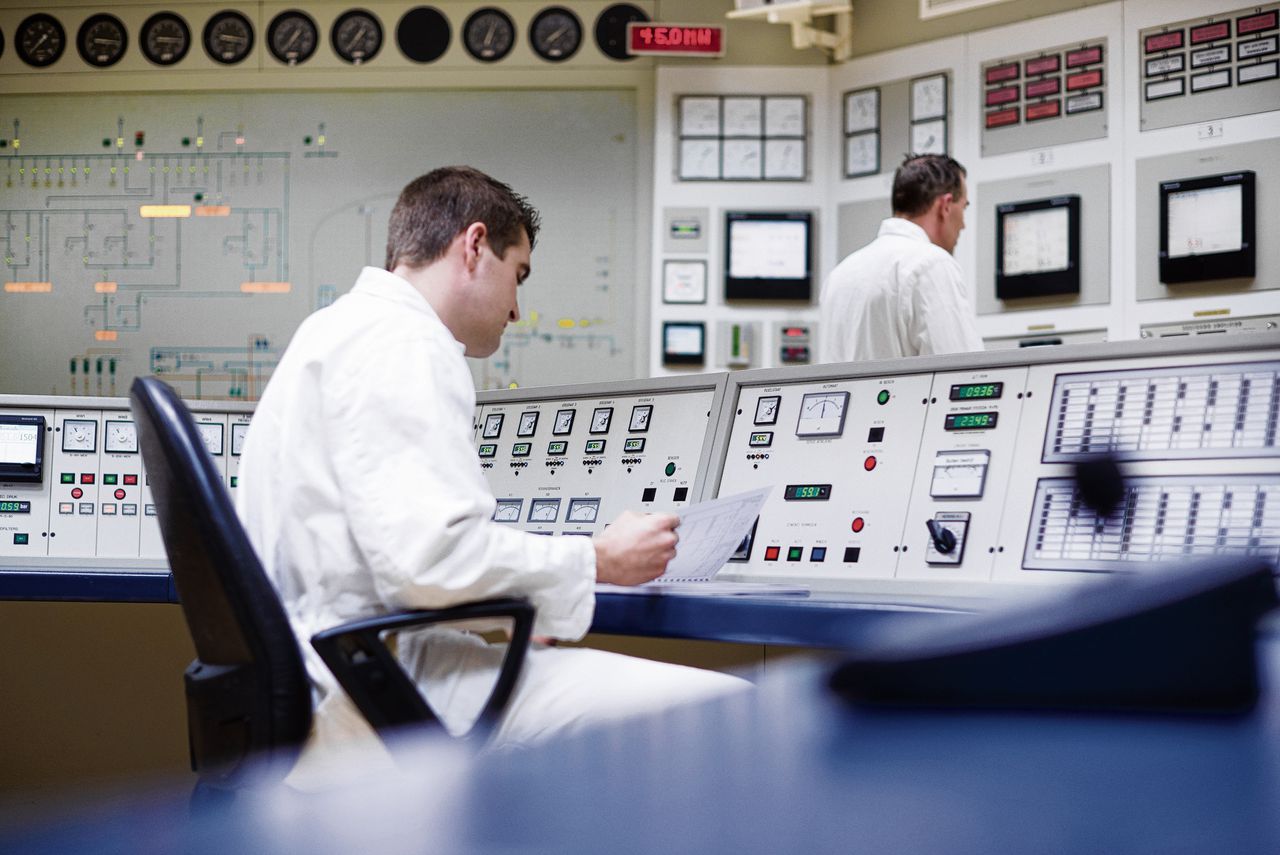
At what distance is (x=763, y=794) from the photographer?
27 centimetres

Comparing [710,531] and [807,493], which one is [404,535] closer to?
[710,531]

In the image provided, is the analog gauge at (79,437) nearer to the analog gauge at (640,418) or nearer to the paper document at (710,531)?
the analog gauge at (640,418)

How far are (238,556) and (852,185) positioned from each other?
3752 mm

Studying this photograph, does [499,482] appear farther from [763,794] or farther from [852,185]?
[852,185]

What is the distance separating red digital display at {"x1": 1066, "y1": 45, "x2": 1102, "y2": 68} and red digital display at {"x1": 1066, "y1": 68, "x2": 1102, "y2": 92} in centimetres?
3

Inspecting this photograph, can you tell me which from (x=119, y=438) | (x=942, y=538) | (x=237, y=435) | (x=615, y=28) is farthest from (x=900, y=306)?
(x=615, y=28)

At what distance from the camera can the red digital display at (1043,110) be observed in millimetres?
4258

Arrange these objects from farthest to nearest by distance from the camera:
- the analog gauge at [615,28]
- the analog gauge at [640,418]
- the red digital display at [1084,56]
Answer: the analog gauge at [615,28], the red digital display at [1084,56], the analog gauge at [640,418]

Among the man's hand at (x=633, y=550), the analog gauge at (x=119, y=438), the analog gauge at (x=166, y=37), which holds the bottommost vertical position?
the man's hand at (x=633, y=550)

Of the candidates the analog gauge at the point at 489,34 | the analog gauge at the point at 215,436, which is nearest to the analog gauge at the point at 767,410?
the analog gauge at the point at 215,436

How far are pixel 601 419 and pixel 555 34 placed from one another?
2.91m

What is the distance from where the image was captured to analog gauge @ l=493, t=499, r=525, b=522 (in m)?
2.33

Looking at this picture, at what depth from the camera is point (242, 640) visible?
4.00 feet

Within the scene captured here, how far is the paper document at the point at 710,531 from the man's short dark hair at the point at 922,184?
1848 mm
